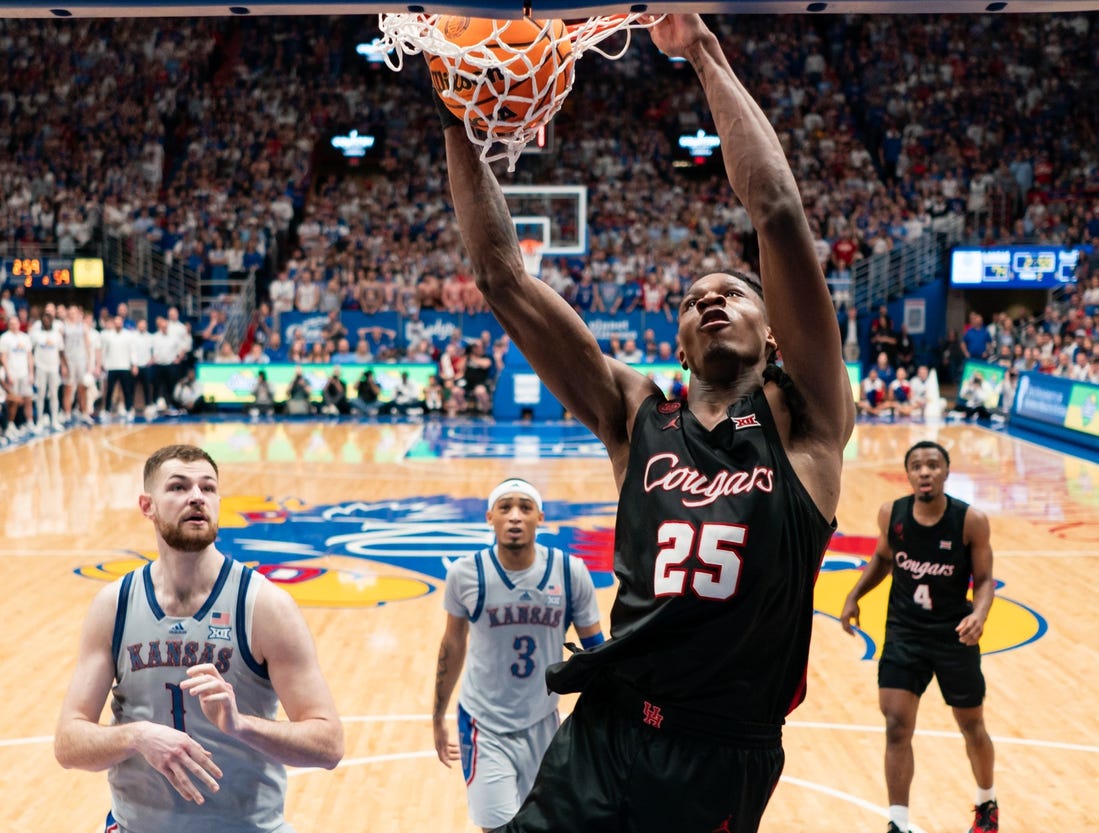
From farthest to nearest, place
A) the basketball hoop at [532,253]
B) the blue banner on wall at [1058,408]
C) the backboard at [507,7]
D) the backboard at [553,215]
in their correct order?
the backboard at [553,215], the basketball hoop at [532,253], the blue banner on wall at [1058,408], the backboard at [507,7]

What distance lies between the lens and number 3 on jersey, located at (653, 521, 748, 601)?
7.88ft

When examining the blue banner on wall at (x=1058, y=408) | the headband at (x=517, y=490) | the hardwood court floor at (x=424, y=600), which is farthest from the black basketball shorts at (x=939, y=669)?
the blue banner on wall at (x=1058, y=408)

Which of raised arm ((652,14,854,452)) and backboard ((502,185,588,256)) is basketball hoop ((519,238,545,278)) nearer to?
backboard ((502,185,588,256))

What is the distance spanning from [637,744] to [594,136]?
2867 cm

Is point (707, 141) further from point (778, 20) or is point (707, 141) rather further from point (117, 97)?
point (117, 97)

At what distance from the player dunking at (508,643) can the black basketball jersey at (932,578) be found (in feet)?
5.14

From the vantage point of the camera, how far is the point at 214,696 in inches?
114

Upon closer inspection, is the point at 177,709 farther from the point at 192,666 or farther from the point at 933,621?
the point at 933,621

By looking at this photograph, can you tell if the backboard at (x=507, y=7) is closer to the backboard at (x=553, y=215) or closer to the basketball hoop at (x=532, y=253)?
the basketball hoop at (x=532, y=253)

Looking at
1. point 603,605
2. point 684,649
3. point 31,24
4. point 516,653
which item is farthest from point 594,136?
point 684,649

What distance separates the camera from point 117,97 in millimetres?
30516

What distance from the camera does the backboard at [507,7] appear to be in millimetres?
2805

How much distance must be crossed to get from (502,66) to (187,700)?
1918 millimetres

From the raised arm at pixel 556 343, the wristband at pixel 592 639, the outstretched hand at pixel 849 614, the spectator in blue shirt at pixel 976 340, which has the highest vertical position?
the raised arm at pixel 556 343
